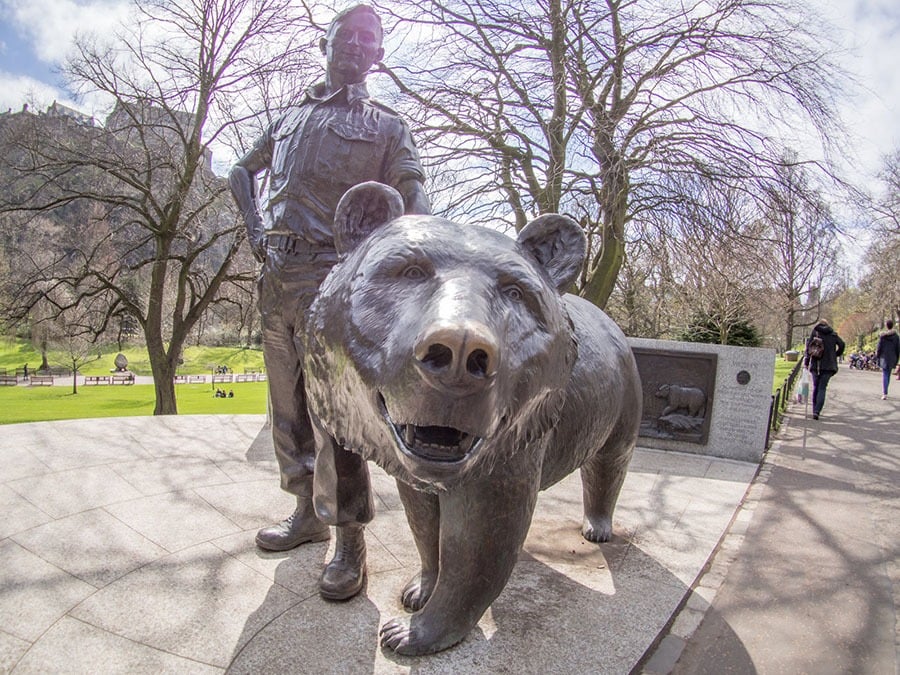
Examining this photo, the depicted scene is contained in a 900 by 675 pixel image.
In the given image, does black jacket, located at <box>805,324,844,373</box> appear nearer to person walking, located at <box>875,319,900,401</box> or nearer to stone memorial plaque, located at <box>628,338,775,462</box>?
person walking, located at <box>875,319,900,401</box>

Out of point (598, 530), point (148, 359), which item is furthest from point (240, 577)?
point (148, 359)

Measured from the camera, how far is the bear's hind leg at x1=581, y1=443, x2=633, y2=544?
126 inches

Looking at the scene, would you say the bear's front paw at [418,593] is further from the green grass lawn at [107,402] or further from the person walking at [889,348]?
the person walking at [889,348]

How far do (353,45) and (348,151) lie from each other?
0.46m

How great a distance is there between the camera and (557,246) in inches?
72.3

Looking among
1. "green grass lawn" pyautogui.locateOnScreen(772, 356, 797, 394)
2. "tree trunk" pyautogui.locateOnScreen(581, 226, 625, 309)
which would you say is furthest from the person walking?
"tree trunk" pyautogui.locateOnScreen(581, 226, 625, 309)

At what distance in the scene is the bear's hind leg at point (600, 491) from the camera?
321 centimetres

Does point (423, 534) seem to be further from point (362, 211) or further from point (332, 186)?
point (332, 186)

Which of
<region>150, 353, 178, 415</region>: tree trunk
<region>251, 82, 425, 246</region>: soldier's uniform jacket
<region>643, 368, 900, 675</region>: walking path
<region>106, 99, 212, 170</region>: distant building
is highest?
<region>106, 99, 212, 170</region>: distant building

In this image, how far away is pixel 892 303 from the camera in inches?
1420

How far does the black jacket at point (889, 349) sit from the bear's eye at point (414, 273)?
50.5 feet

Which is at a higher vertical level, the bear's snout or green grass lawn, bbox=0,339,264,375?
the bear's snout

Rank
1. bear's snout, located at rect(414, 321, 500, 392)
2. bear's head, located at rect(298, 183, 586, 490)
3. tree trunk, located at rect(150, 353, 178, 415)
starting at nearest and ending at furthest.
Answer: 1. bear's snout, located at rect(414, 321, 500, 392)
2. bear's head, located at rect(298, 183, 586, 490)
3. tree trunk, located at rect(150, 353, 178, 415)

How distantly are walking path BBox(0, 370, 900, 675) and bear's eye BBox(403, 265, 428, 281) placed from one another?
1.41 m
